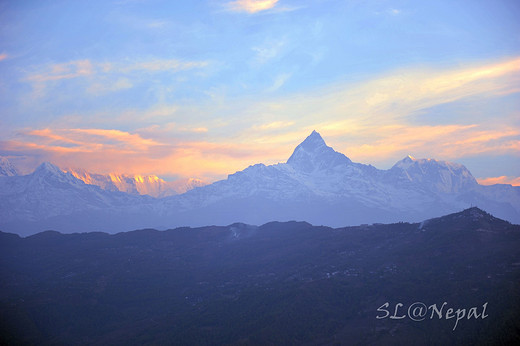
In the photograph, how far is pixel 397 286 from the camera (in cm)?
19638

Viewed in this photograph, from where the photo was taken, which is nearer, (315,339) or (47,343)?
(315,339)

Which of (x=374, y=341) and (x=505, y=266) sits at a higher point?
(x=505, y=266)

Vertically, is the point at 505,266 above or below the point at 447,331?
above

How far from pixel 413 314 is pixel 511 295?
3329 cm

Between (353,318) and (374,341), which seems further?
(353,318)

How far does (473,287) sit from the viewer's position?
582 feet

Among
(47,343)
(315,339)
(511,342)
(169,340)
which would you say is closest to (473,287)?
(511,342)

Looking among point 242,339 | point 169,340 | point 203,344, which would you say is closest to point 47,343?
point 169,340

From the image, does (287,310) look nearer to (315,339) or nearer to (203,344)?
(315,339)

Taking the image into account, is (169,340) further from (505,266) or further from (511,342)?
(505,266)

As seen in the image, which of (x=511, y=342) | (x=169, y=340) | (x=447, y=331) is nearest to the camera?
(x=511, y=342)

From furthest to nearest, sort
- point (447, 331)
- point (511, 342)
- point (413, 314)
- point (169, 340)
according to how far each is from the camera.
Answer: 1. point (169, 340)
2. point (413, 314)
3. point (447, 331)
4. point (511, 342)

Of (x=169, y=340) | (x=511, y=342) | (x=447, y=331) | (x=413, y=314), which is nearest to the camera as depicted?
(x=511, y=342)

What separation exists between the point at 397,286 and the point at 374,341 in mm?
44484
